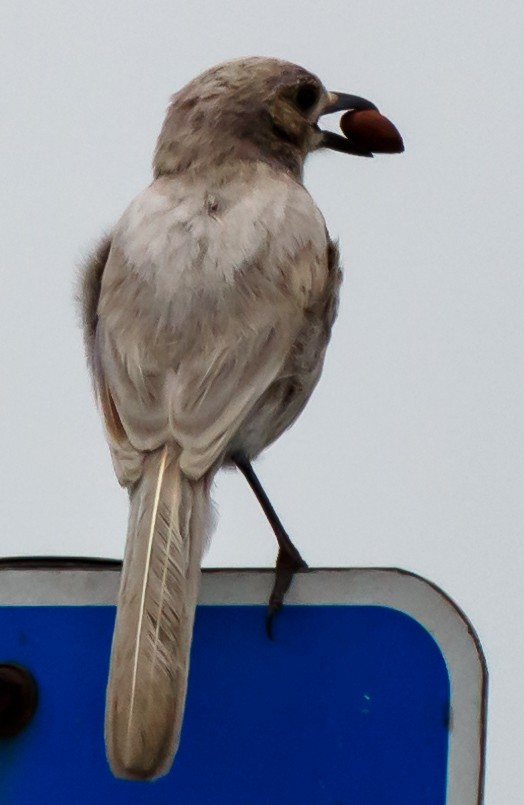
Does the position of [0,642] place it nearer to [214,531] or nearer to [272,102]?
[214,531]

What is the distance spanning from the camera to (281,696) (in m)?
2.30

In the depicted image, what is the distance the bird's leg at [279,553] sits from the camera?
7.54ft

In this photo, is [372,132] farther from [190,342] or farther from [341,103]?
[190,342]

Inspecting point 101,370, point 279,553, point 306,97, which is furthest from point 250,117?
point 279,553

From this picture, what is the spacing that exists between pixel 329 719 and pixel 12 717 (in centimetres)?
47

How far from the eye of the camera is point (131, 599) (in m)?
2.39

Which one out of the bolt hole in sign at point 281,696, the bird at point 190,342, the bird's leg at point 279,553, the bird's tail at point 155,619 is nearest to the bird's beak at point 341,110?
the bird at point 190,342

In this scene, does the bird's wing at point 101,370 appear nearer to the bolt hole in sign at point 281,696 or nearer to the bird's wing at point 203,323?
the bird's wing at point 203,323

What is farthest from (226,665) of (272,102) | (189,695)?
(272,102)

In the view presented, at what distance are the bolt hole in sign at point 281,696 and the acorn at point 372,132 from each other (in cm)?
222

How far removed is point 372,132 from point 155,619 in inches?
90.3

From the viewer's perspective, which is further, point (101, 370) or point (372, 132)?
point (372, 132)

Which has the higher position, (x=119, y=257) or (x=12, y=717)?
(x=119, y=257)

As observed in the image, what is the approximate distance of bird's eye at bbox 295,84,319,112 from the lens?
432 cm
